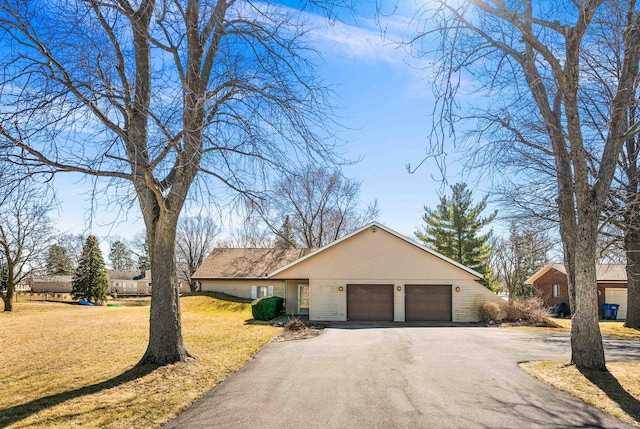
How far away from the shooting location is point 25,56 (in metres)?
6.78

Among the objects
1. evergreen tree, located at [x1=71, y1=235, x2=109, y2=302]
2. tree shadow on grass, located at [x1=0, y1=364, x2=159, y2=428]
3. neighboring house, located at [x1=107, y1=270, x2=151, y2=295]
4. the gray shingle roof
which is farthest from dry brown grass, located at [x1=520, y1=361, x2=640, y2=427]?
neighboring house, located at [x1=107, y1=270, x2=151, y2=295]

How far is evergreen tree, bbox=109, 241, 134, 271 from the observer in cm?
7881

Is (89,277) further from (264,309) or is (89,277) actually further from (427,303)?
(427,303)

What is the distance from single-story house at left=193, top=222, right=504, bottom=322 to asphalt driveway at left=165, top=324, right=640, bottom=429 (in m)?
10.1

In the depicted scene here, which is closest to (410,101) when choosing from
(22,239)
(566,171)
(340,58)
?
(340,58)

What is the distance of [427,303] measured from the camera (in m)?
23.0

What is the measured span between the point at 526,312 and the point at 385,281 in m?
6.89

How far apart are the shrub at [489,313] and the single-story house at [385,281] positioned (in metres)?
0.74

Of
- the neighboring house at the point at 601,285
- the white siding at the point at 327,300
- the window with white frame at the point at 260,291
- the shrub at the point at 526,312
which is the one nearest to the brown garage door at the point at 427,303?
the shrub at the point at 526,312

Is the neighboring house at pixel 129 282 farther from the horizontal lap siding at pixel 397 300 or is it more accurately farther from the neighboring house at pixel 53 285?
the horizontal lap siding at pixel 397 300

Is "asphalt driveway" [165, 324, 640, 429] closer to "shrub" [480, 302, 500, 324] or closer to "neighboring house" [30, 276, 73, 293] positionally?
"shrub" [480, 302, 500, 324]

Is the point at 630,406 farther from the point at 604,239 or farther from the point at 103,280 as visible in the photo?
the point at 103,280

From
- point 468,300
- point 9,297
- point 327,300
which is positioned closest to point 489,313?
point 468,300

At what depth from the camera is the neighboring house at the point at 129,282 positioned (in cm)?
6581
